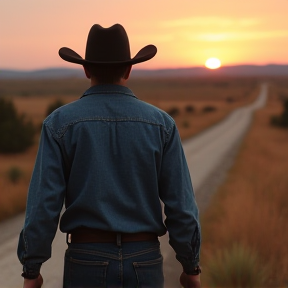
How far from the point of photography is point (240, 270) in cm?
485

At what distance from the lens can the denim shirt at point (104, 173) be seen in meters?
2.36

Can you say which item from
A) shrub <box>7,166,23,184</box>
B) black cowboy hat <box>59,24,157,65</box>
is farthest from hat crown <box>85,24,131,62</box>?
shrub <box>7,166,23,184</box>

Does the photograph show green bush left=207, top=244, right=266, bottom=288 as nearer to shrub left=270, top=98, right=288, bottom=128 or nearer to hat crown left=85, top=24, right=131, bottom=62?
hat crown left=85, top=24, right=131, bottom=62

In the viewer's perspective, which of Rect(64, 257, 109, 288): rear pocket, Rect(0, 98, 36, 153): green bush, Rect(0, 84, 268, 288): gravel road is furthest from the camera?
Rect(0, 98, 36, 153): green bush

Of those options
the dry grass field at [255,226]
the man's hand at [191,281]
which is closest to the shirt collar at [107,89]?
the man's hand at [191,281]

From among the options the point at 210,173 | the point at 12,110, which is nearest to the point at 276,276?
the point at 210,173

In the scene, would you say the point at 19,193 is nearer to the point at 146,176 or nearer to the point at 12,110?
the point at 146,176

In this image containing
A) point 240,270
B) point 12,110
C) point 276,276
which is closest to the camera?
point 240,270

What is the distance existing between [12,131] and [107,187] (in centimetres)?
1901

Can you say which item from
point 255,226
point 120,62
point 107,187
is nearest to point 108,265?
point 107,187

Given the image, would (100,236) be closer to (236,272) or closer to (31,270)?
(31,270)

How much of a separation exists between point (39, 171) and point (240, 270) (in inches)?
116

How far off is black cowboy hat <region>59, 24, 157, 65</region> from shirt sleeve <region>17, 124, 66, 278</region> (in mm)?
396

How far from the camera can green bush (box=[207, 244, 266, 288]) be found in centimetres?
481
